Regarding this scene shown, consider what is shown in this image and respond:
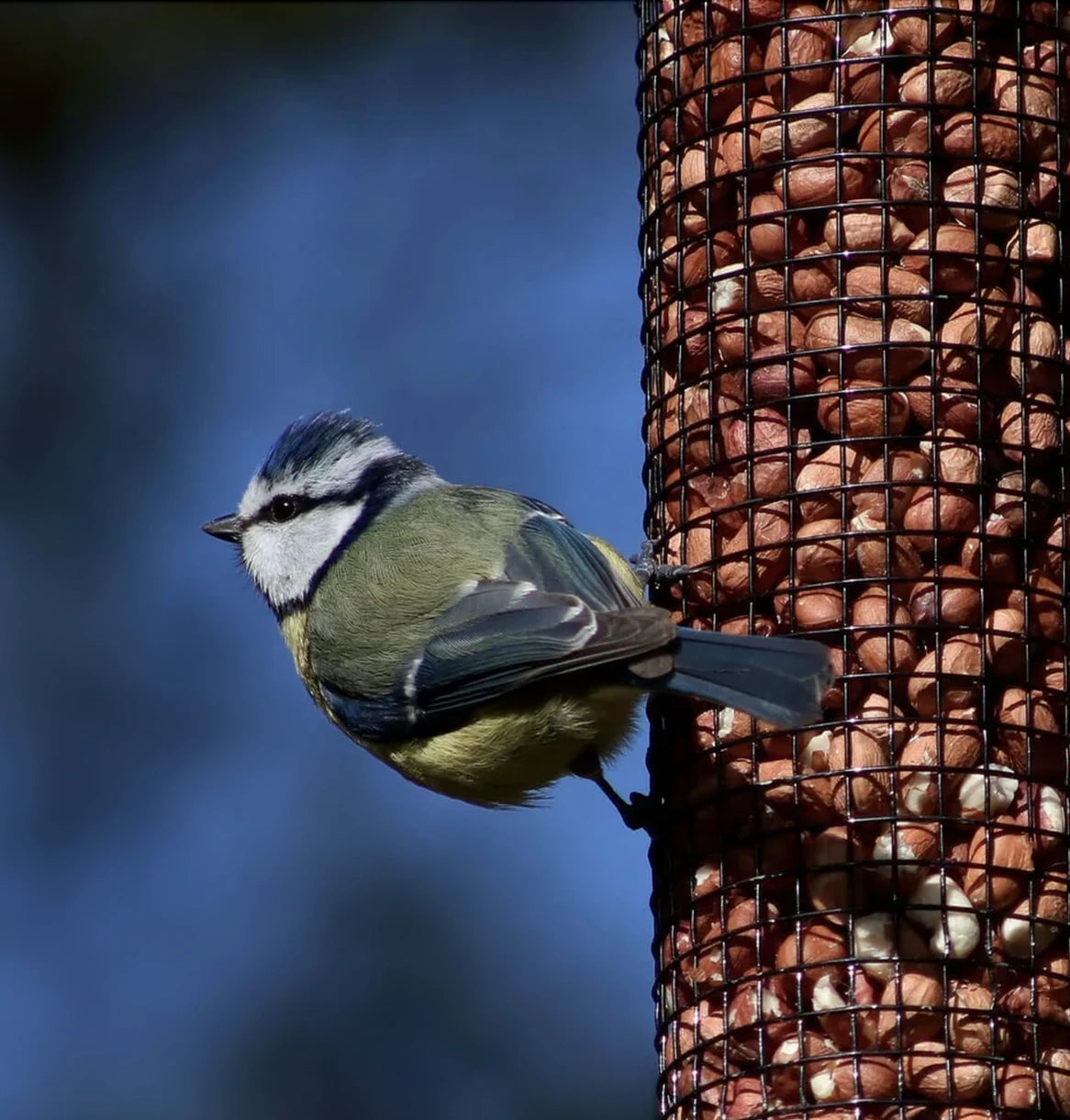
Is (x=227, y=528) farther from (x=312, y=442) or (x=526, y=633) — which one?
(x=526, y=633)

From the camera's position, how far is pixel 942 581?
3.25 metres

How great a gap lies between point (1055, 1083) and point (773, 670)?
77 cm

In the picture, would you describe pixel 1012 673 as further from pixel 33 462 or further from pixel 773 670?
pixel 33 462

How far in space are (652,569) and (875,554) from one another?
47cm

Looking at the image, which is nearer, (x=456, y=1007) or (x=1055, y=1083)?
(x=1055, y=1083)

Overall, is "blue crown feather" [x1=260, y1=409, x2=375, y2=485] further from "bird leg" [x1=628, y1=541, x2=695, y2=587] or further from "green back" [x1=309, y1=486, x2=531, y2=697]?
"bird leg" [x1=628, y1=541, x2=695, y2=587]

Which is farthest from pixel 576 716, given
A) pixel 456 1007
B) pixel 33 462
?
pixel 33 462

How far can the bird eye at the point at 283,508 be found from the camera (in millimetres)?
4234

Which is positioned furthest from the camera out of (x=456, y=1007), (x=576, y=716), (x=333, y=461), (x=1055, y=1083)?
(x=456, y=1007)

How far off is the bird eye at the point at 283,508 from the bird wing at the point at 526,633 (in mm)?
522

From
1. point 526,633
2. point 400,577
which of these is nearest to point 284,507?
point 400,577

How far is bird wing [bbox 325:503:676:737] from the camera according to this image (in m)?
3.36

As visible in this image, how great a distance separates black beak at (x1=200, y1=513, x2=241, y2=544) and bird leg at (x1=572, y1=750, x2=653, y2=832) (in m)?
1.02

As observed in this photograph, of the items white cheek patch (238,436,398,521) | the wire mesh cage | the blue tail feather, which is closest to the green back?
white cheek patch (238,436,398,521)
